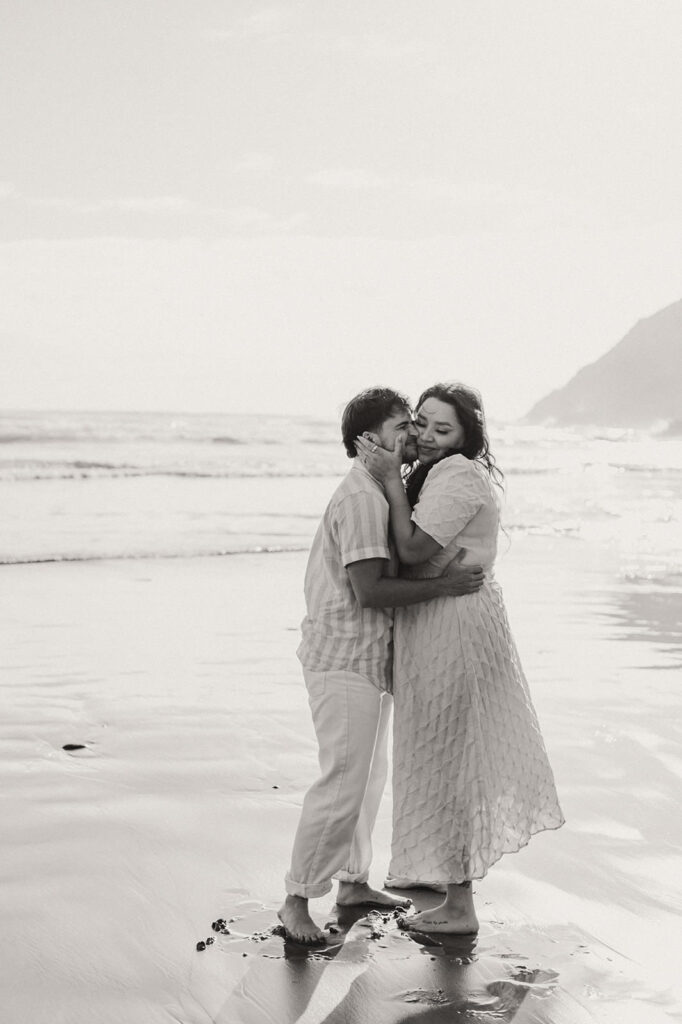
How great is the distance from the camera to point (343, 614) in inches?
136

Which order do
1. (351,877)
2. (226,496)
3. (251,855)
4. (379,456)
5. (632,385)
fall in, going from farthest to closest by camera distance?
(632,385)
(226,496)
(251,855)
(351,877)
(379,456)

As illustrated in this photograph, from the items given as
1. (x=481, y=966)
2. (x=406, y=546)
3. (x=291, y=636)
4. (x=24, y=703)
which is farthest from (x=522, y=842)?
(x=291, y=636)

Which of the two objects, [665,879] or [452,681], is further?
[665,879]

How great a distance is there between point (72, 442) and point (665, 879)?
31105 mm

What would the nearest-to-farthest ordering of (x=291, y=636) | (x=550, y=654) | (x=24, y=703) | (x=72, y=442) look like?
(x=24, y=703) < (x=550, y=654) < (x=291, y=636) < (x=72, y=442)

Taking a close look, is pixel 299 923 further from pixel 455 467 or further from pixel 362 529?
pixel 455 467

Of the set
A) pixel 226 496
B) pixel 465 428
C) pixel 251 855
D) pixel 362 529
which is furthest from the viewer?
pixel 226 496

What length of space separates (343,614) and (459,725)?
19.6 inches

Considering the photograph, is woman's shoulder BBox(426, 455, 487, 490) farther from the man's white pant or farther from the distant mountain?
the distant mountain

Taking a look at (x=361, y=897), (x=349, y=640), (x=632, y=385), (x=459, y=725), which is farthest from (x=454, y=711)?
(x=632, y=385)

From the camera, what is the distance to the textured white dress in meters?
3.44

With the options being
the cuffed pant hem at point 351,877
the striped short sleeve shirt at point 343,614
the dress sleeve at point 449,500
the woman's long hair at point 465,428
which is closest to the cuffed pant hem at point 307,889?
the cuffed pant hem at point 351,877

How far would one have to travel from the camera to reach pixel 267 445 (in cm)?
3594

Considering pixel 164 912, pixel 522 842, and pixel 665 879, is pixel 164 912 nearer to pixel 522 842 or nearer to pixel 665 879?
pixel 522 842
